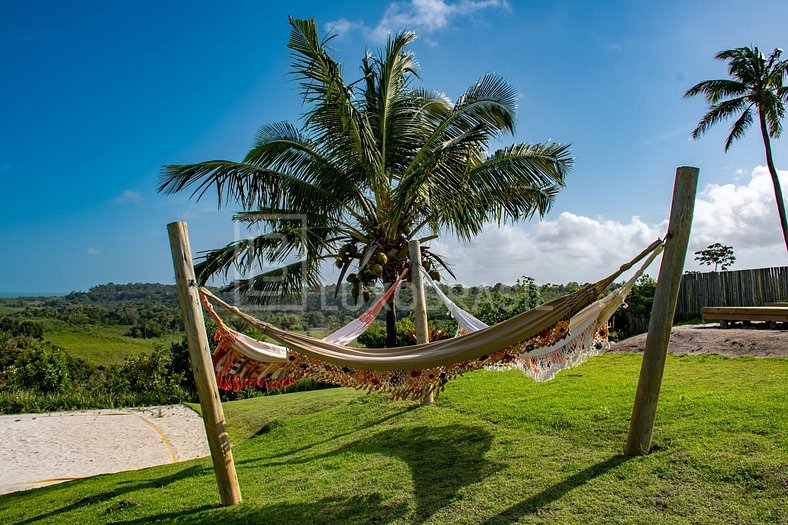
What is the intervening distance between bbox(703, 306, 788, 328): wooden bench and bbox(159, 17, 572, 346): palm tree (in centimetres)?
377

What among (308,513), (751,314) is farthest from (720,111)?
(308,513)

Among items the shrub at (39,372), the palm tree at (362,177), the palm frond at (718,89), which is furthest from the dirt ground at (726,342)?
the shrub at (39,372)

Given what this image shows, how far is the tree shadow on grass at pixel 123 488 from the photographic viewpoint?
3381mm

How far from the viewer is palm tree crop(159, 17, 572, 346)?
4.88 meters

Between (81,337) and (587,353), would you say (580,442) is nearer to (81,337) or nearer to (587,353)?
(587,353)

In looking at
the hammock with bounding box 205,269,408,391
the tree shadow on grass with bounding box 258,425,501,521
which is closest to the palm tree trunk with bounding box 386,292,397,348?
the tree shadow on grass with bounding box 258,425,501,521

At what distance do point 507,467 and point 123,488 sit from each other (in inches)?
111

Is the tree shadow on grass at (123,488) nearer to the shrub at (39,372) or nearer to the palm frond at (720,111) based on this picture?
the shrub at (39,372)

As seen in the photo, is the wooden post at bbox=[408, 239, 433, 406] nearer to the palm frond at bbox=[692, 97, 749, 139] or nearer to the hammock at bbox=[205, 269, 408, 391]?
the hammock at bbox=[205, 269, 408, 391]

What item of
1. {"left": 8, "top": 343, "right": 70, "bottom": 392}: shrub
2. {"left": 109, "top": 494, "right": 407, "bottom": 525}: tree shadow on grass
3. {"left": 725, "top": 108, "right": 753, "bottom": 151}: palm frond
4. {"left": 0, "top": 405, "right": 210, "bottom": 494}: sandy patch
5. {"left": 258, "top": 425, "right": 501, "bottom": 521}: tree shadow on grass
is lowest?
{"left": 0, "top": 405, "right": 210, "bottom": 494}: sandy patch

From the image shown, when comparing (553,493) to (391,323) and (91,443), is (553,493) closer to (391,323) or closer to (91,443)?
(391,323)

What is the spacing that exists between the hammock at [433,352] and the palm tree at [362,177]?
1.71m

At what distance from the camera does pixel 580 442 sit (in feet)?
10.3

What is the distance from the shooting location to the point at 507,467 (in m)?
2.92
